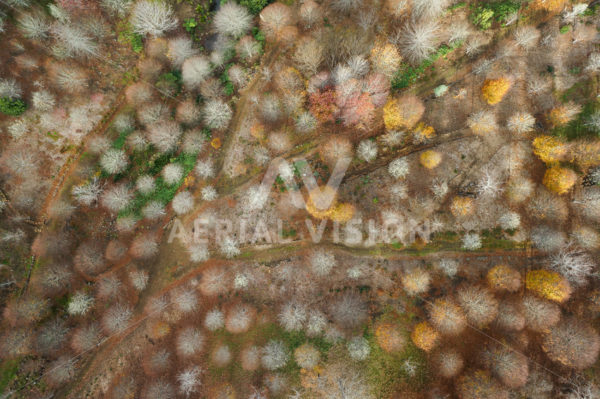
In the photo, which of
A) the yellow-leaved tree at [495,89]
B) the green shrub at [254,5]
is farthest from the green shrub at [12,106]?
the yellow-leaved tree at [495,89]

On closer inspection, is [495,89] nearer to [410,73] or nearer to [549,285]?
[410,73]

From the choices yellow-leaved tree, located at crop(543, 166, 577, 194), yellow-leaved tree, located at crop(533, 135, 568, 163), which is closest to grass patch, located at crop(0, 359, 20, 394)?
yellow-leaved tree, located at crop(543, 166, 577, 194)

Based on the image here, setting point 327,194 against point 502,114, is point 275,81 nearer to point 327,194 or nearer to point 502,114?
point 327,194

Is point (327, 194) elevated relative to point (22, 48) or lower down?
lower down

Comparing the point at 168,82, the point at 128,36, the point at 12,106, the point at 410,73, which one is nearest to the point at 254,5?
the point at 168,82

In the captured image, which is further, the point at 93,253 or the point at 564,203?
the point at 93,253

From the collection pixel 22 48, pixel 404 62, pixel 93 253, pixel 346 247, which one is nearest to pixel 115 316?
pixel 93 253

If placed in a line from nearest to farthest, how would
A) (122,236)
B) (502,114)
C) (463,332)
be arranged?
(463,332) → (502,114) → (122,236)
